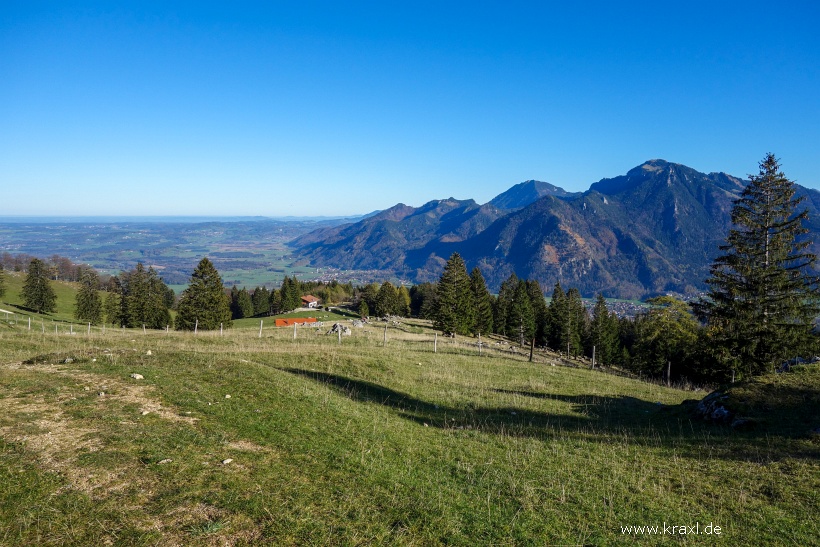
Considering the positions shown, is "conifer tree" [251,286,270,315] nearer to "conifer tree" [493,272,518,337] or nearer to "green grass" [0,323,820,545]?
"conifer tree" [493,272,518,337]

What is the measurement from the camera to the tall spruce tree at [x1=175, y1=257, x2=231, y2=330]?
191ft

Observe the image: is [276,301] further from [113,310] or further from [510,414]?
[510,414]

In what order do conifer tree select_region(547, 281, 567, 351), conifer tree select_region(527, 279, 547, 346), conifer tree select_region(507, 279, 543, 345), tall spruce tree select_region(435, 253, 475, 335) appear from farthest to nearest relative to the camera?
conifer tree select_region(527, 279, 547, 346) < conifer tree select_region(507, 279, 543, 345) < conifer tree select_region(547, 281, 567, 351) < tall spruce tree select_region(435, 253, 475, 335)

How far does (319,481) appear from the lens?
26.7 ft

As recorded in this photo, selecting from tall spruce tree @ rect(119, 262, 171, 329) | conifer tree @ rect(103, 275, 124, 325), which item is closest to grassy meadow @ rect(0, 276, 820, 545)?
tall spruce tree @ rect(119, 262, 171, 329)

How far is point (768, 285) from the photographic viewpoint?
27828 mm

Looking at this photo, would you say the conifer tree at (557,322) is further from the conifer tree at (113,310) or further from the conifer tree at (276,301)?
the conifer tree at (113,310)

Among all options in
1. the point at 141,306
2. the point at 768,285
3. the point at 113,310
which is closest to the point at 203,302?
the point at 141,306

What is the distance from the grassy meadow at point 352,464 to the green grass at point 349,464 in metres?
0.05

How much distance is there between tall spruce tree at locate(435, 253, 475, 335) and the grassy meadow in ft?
136

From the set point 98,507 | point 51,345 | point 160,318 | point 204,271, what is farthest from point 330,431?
point 160,318

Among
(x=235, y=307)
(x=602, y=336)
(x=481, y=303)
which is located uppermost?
(x=481, y=303)

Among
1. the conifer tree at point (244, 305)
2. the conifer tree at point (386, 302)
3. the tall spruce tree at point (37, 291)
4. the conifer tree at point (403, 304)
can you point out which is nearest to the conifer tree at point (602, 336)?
the conifer tree at point (386, 302)

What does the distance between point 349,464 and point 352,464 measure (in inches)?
3.4
